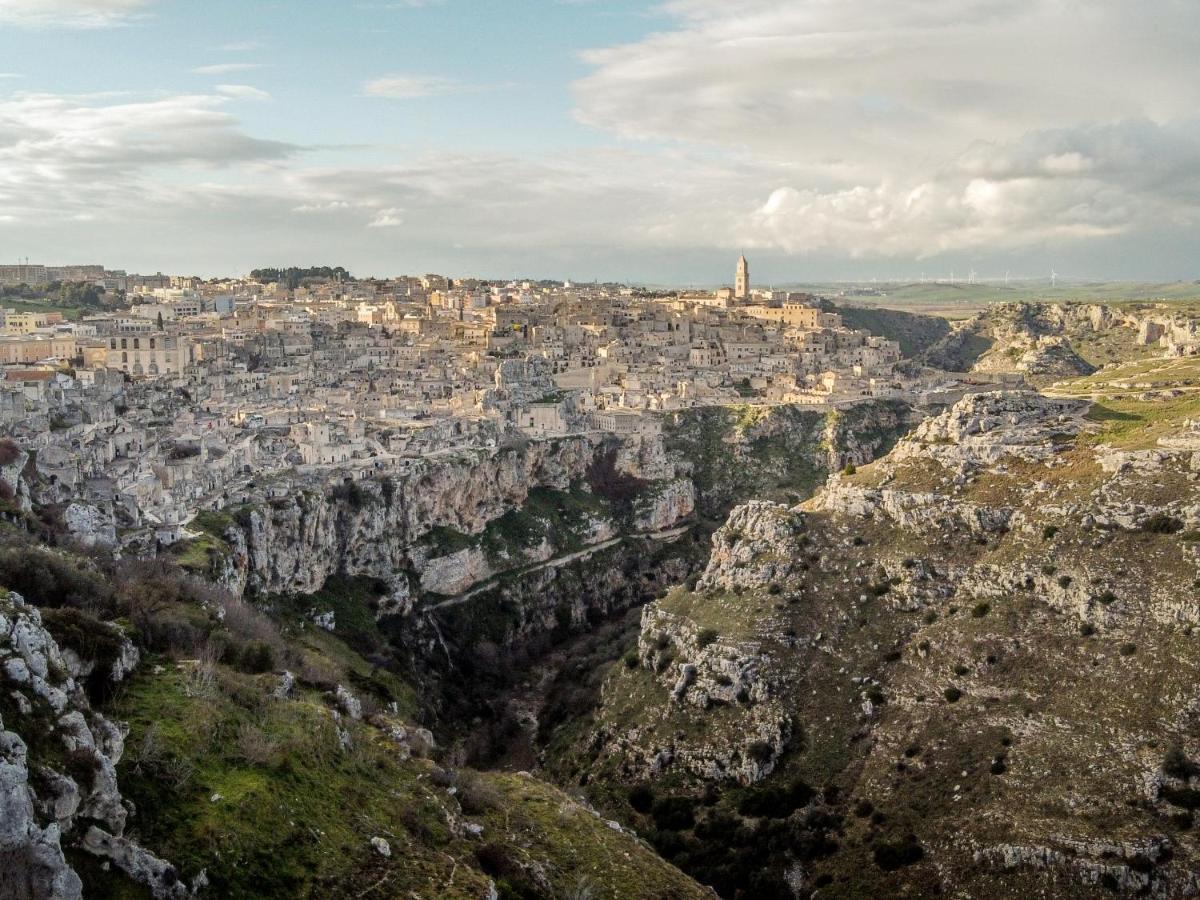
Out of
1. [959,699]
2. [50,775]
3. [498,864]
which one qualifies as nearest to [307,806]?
[498,864]

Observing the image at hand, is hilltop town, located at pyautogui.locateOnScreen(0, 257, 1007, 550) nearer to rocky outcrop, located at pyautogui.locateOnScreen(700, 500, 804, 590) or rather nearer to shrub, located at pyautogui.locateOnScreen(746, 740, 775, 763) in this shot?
rocky outcrop, located at pyautogui.locateOnScreen(700, 500, 804, 590)

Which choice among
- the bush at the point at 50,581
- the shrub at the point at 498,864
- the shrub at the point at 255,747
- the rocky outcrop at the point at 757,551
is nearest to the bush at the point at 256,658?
the bush at the point at 50,581

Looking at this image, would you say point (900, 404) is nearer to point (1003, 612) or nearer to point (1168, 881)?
point (1003, 612)

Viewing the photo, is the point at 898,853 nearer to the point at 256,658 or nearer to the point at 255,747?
the point at 255,747

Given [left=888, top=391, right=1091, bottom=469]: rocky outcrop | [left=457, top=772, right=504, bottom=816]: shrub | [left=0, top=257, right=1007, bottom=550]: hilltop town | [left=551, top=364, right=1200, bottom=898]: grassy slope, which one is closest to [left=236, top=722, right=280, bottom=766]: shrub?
[left=457, top=772, right=504, bottom=816]: shrub

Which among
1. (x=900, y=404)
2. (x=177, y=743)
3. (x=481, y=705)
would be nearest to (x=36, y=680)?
(x=177, y=743)

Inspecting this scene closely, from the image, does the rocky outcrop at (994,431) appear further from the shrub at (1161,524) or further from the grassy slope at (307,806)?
the grassy slope at (307,806)
